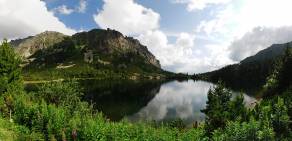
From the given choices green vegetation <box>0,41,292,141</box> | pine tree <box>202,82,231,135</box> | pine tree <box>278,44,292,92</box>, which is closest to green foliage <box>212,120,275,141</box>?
green vegetation <box>0,41,292,141</box>

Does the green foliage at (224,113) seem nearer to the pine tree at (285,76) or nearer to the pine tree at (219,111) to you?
the pine tree at (219,111)

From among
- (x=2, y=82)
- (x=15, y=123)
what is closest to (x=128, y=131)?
(x=15, y=123)

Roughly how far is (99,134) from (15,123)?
16586 millimetres

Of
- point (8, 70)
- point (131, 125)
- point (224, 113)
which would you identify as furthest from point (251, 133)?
point (8, 70)

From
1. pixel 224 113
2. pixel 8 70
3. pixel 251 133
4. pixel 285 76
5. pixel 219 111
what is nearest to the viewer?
pixel 251 133

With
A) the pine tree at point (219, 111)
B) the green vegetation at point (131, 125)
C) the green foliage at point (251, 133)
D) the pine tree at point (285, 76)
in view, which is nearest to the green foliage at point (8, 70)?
the green vegetation at point (131, 125)

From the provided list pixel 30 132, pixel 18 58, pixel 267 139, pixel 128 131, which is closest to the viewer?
pixel 267 139

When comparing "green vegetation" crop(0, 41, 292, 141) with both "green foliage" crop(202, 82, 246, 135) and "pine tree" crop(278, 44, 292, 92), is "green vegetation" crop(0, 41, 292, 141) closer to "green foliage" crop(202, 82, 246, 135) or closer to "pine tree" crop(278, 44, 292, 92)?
"green foliage" crop(202, 82, 246, 135)

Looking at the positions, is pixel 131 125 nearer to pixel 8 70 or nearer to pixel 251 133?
pixel 8 70

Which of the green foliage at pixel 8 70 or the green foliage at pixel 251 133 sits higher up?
the green foliage at pixel 8 70

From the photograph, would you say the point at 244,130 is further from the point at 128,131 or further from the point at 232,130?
the point at 128,131

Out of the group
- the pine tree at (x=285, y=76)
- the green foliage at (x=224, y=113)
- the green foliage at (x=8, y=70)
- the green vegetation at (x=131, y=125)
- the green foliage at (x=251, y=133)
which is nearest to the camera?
the green foliage at (x=251, y=133)

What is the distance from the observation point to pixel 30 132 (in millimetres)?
41969

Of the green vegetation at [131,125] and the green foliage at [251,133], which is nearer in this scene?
the green foliage at [251,133]
